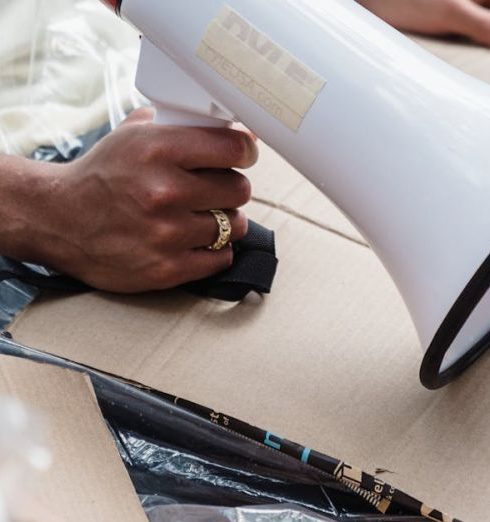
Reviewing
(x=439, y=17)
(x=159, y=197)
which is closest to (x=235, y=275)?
(x=159, y=197)

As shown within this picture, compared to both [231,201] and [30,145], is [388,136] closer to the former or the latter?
[231,201]

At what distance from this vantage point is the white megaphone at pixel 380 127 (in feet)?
1.92

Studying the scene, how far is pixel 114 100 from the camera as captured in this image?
1056 mm

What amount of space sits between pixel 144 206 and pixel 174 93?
11 centimetres

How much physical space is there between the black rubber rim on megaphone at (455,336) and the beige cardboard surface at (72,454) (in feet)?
0.73

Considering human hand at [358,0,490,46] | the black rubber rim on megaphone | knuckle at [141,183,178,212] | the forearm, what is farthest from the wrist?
human hand at [358,0,490,46]

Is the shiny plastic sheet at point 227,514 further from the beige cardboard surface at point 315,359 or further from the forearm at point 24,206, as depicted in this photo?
the forearm at point 24,206

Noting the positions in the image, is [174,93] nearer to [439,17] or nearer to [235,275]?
[235,275]

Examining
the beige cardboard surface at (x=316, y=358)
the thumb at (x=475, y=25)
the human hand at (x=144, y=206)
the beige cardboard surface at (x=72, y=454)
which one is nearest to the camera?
the beige cardboard surface at (x=72, y=454)

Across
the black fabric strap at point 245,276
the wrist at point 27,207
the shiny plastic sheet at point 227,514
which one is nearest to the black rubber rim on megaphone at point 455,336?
the shiny plastic sheet at point 227,514

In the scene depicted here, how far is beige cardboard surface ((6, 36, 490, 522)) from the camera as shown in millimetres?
674

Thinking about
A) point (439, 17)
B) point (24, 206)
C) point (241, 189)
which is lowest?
point (24, 206)

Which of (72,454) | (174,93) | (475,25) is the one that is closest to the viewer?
(72,454)

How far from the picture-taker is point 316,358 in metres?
0.76
